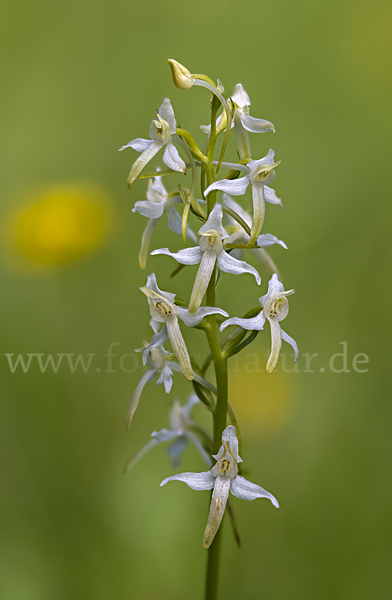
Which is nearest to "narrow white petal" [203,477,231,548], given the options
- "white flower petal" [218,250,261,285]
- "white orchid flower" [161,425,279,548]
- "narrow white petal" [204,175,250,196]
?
"white orchid flower" [161,425,279,548]

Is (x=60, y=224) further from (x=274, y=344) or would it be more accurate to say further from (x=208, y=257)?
(x=274, y=344)

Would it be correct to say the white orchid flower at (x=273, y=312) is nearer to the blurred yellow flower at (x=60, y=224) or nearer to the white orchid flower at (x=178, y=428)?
the white orchid flower at (x=178, y=428)

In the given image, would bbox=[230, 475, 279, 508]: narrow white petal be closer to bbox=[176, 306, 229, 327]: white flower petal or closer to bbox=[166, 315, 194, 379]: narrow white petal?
bbox=[166, 315, 194, 379]: narrow white petal

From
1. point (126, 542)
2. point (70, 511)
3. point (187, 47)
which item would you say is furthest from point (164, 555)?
point (187, 47)

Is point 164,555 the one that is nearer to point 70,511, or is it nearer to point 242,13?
point 70,511

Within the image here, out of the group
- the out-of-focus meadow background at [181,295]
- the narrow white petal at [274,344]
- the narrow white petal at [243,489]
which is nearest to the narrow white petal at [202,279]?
the narrow white petal at [274,344]

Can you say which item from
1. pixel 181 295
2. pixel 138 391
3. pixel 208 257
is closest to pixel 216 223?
pixel 208 257
